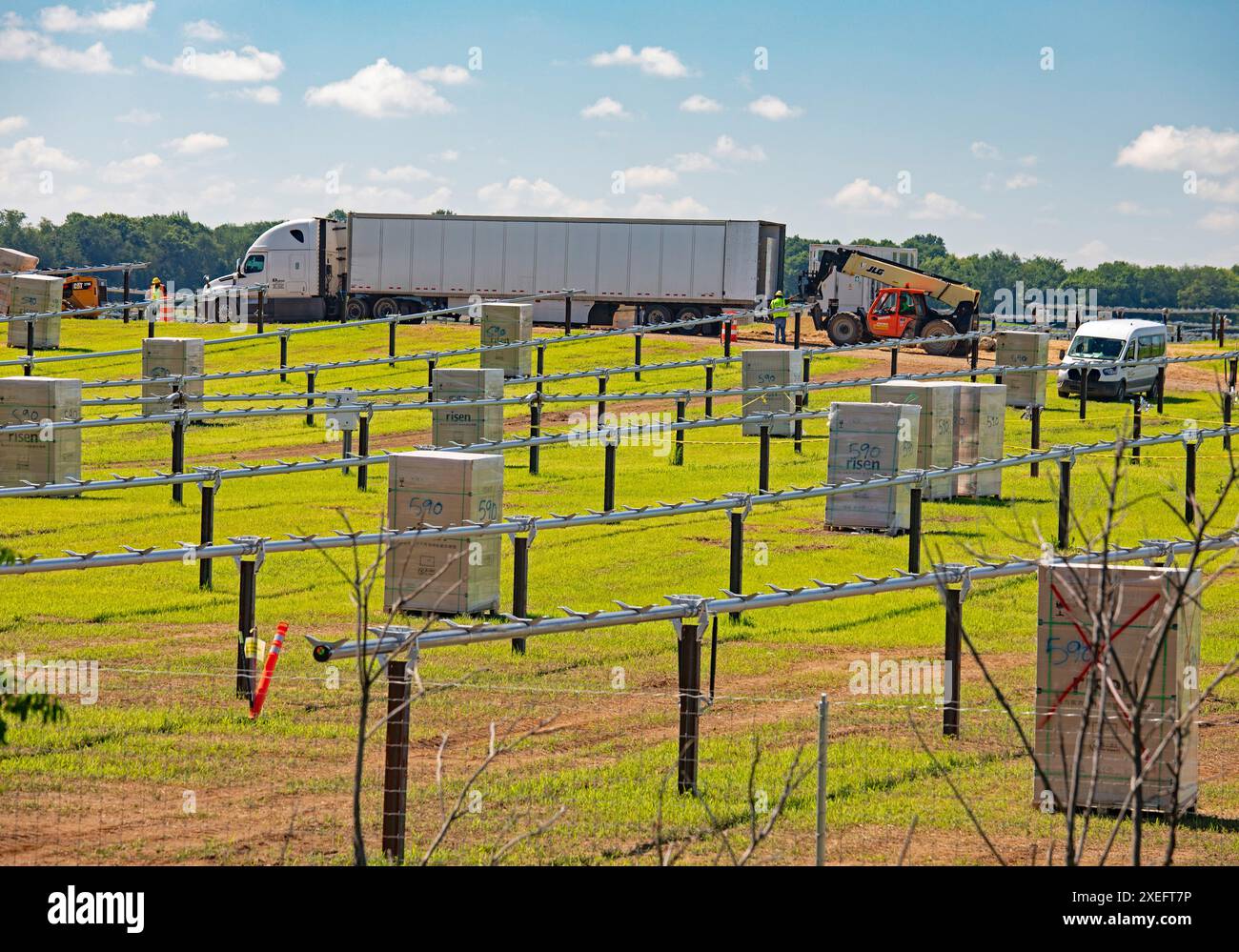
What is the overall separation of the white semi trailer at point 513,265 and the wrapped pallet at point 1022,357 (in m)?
20.4

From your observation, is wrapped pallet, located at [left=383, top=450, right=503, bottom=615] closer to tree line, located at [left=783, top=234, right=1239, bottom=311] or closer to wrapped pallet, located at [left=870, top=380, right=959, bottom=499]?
wrapped pallet, located at [left=870, top=380, right=959, bottom=499]

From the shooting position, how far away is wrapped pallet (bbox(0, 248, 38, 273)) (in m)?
62.3

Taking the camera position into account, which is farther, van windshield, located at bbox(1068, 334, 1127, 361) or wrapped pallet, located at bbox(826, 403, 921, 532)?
van windshield, located at bbox(1068, 334, 1127, 361)

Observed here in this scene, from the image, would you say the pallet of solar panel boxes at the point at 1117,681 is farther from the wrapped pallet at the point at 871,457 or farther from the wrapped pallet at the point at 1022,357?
the wrapped pallet at the point at 1022,357

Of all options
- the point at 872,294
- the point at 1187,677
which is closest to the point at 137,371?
the point at 872,294

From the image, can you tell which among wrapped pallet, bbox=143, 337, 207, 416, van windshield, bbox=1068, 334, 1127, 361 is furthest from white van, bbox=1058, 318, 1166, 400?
wrapped pallet, bbox=143, 337, 207, 416

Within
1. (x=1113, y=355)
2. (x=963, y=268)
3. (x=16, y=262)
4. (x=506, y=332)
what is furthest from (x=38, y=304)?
(x=963, y=268)

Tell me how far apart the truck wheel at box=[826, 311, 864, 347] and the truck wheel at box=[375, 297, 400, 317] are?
16616mm

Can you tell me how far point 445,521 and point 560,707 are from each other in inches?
187

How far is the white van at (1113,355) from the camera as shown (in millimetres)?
41406

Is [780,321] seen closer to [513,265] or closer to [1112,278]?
[513,265]

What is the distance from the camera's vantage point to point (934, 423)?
85.0 feet

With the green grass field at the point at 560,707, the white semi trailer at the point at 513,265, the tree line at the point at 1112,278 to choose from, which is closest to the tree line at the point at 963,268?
the tree line at the point at 1112,278

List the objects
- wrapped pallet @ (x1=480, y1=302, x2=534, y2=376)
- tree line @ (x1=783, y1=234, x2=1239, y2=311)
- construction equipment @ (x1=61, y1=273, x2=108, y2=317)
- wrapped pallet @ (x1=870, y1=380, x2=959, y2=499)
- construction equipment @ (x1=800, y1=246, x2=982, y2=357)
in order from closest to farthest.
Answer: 1. wrapped pallet @ (x1=870, y1=380, x2=959, y2=499)
2. wrapped pallet @ (x1=480, y1=302, x2=534, y2=376)
3. construction equipment @ (x1=800, y1=246, x2=982, y2=357)
4. construction equipment @ (x1=61, y1=273, x2=108, y2=317)
5. tree line @ (x1=783, y1=234, x2=1239, y2=311)
